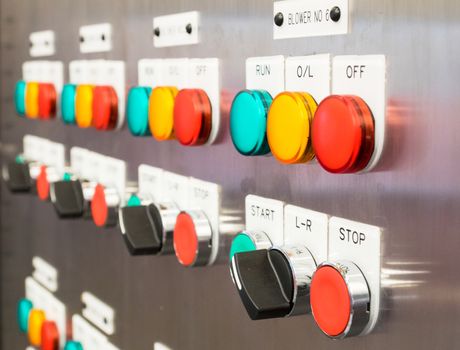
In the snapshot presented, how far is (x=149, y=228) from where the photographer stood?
2.01 ft

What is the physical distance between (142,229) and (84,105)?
20 centimetres

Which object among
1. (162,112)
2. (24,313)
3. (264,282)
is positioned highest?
(162,112)

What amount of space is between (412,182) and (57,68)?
2.01 ft

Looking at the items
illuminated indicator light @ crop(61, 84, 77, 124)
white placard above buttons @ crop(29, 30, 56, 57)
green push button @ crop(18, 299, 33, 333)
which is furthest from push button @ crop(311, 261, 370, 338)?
green push button @ crop(18, 299, 33, 333)

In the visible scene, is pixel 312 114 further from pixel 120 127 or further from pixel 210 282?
pixel 120 127

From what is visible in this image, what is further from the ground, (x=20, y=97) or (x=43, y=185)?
(x=20, y=97)

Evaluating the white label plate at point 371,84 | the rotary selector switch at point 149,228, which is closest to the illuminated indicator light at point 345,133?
the white label plate at point 371,84

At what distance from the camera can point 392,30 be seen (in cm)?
38

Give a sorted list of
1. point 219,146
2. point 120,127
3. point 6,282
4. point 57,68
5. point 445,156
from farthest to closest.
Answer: point 6,282 < point 57,68 < point 120,127 < point 219,146 < point 445,156

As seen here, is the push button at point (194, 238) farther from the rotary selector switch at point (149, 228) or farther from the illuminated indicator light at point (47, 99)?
the illuminated indicator light at point (47, 99)

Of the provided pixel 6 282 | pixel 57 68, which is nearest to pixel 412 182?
pixel 57 68

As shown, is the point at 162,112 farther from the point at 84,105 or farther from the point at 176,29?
the point at 84,105

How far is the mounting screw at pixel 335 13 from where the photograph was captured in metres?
0.41

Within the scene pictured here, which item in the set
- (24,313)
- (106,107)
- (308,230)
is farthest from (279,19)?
(24,313)
